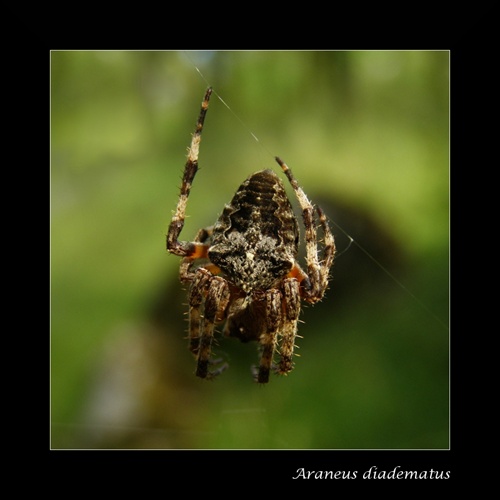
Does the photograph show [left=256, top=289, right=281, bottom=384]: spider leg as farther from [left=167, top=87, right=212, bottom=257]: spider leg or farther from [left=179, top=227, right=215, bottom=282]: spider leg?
[left=167, top=87, right=212, bottom=257]: spider leg

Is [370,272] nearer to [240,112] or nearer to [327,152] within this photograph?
[327,152]

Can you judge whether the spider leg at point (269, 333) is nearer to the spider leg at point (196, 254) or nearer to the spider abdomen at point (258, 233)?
the spider abdomen at point (258, 233)

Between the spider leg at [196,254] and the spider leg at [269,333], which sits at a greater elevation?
the spider leg at [196,254]

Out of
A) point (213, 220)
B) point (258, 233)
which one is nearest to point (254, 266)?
point (258, 233)

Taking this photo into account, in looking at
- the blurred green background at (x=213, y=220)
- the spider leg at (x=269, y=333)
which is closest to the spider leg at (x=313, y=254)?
the spider leg at (x=269, y=333)

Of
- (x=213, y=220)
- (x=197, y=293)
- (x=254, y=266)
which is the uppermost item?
(x=213, y=220)

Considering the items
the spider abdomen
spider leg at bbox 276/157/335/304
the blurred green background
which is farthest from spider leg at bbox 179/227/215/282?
the blurred green background

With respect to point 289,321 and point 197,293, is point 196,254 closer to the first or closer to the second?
point 197,293
